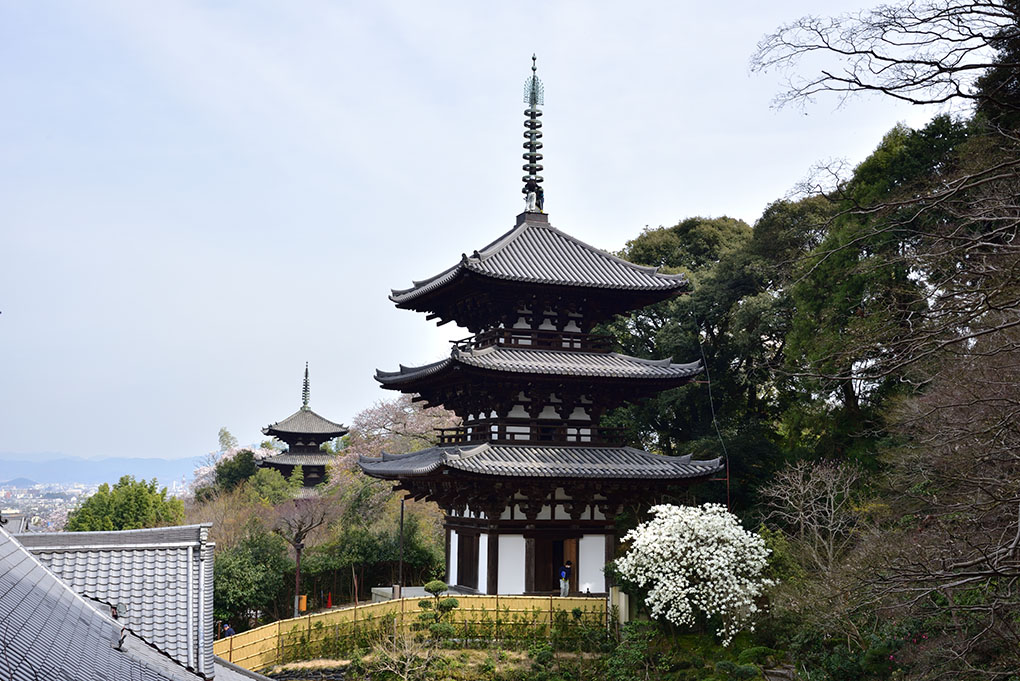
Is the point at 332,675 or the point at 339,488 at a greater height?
the point at 339,488

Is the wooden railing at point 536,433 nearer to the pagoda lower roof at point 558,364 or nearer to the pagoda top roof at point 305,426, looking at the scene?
the pagoda lower roof at point 558,364

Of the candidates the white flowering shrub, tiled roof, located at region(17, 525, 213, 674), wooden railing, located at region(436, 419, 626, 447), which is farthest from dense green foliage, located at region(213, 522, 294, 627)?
tiled roof, located at region(17, 525, 213, 674)

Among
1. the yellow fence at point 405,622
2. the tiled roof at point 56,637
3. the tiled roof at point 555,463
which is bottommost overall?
the yellow fence at point 405,622

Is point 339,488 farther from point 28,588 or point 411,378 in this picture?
point 28,588

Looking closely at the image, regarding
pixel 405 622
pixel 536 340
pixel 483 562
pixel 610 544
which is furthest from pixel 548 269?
pixel 405 622

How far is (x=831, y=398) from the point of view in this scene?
30.7 metres

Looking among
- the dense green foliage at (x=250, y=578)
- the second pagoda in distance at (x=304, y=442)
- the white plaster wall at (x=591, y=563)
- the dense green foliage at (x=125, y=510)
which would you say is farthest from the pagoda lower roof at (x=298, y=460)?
the white plaster wall at (x=591, y=563)

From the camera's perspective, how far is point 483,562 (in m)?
23.9

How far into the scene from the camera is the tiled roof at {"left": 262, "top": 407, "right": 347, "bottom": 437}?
188 feet

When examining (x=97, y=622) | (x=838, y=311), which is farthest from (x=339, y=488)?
(x=97, y=622)

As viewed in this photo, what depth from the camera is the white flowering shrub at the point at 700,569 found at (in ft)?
68.0

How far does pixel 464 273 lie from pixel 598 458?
622 cm

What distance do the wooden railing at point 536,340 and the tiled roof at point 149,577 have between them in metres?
13.2

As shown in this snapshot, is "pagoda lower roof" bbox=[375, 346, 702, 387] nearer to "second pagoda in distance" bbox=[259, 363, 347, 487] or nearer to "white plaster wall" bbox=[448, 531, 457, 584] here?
"white plaster wall" bbox=[448, 531, 457, 584]
